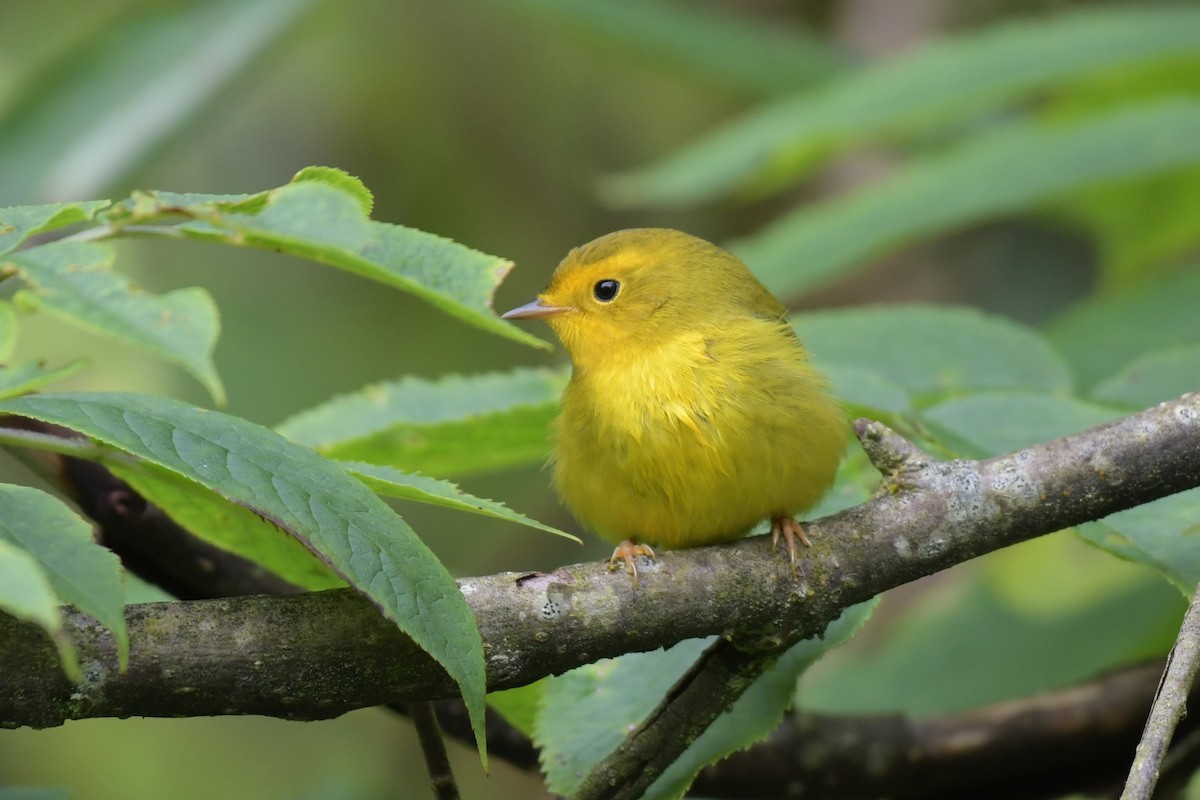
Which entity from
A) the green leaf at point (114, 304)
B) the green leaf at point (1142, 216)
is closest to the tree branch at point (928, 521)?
the green leaf at point (114, 304)

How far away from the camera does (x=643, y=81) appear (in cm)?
767

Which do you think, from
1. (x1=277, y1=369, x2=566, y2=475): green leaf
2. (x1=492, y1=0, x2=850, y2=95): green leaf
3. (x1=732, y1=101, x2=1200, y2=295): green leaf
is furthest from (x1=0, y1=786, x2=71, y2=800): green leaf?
(x1=492, y1=0, x2=850, y2=95): green leaf

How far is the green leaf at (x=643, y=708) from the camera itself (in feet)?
6.64

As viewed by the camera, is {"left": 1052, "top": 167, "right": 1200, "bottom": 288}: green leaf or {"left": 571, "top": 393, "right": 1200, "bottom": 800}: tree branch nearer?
{"left": 571, "top": 393, "right": 1200, "bottom": 800}: tree branch

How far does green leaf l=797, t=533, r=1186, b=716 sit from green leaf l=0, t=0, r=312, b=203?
2826mm

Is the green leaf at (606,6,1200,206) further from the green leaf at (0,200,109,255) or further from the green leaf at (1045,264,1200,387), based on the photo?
the green leaf at (0,200,109,255)

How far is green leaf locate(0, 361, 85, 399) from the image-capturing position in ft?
4.31

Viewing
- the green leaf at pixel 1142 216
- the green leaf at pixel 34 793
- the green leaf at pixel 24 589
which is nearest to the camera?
the green leaf at pixel 24 589

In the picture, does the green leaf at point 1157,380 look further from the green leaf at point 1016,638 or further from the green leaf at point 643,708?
the green leaf at point 1016,638

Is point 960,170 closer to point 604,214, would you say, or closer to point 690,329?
point 690,329

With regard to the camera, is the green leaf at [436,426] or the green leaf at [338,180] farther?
the green leaf at [436,426]

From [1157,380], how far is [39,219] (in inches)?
82.6

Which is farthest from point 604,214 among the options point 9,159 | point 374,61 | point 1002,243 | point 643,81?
point 9,159

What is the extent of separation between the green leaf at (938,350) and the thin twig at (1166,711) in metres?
1.00
